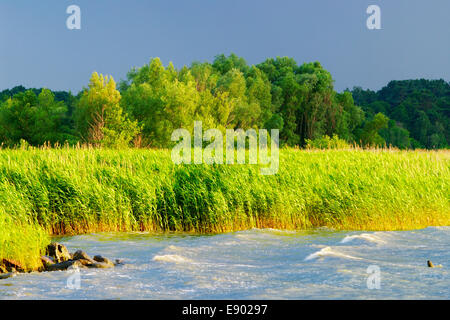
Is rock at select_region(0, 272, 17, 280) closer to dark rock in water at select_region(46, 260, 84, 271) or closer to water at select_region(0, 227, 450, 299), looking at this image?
water at select_region(0, 227, 450, 299)

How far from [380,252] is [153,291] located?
187 inches

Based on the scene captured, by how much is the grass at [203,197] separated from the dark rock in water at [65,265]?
3.87 metres

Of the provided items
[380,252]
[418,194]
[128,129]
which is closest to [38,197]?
[380,252]

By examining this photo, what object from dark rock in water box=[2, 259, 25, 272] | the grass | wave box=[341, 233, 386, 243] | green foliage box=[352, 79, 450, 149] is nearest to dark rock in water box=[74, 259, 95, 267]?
dark rock in water box=[2, 259, 25, 272]

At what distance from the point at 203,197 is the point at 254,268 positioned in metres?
4.65

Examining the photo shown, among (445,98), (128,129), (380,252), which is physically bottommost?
(380,252)

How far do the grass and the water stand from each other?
81cm

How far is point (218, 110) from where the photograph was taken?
2037 inches

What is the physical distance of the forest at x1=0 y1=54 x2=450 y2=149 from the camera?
47.5 m

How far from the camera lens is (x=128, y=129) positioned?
40.6 meters

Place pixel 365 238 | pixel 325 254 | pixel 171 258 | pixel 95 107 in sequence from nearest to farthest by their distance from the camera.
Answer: pixel 171 258 < pixel 325 254 < pixel 365 238 < pixel 95 107

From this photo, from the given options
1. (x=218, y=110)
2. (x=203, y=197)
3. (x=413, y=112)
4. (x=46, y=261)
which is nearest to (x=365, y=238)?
(x=203, y=197)

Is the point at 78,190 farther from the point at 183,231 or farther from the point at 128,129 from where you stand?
the point at 128,129

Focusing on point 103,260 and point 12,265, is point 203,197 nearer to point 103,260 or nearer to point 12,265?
point 103,260
